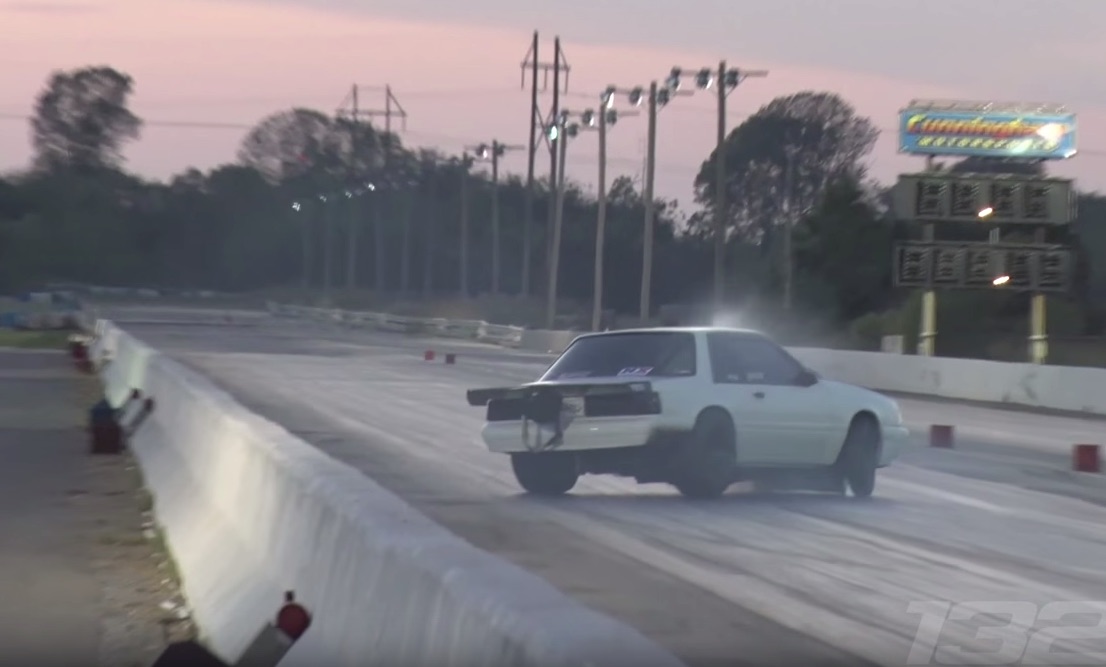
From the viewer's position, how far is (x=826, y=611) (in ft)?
34.6

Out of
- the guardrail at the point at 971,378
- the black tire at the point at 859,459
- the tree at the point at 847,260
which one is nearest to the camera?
the black tire at the point at 859,459

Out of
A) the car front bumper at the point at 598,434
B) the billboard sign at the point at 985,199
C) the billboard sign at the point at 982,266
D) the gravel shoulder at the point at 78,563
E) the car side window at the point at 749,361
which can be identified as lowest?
the gravel shoulder at the point at 78,563

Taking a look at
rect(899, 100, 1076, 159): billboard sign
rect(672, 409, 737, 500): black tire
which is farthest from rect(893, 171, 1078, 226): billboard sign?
rect(672, 409, 737, 500): black tire

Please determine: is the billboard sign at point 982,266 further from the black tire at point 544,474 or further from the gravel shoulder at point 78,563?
the black tire at point 544,474

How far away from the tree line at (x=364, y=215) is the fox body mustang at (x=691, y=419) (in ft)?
234

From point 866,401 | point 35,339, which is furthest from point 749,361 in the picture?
point 35,339

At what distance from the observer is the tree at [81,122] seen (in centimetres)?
17325

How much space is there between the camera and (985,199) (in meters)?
42.6

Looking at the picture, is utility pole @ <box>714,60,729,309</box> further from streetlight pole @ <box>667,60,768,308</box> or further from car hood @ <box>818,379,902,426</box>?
car hood @ <box>818,379,902,426</box>

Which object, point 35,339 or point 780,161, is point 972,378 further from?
point 780,161

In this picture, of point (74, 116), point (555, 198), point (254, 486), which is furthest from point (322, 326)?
point (74, 116)

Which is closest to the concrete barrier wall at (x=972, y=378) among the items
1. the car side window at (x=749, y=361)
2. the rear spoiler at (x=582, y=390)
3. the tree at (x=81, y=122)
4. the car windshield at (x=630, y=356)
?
the car side window at (x=749, y=361)

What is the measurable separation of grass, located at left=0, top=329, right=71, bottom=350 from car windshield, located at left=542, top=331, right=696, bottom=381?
137 ft

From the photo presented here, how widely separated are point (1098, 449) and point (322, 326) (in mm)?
69719
